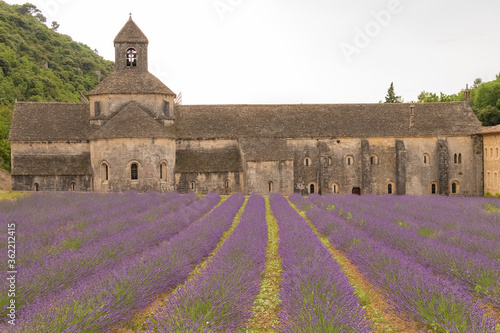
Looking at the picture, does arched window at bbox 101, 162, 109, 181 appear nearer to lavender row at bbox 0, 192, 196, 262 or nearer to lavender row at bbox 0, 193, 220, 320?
lavender row at bbox 0, 192, 196, 262

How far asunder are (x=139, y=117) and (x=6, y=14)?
70.1 m

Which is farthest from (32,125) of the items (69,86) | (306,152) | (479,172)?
(69,86)

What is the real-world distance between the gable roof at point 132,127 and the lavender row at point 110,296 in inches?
882

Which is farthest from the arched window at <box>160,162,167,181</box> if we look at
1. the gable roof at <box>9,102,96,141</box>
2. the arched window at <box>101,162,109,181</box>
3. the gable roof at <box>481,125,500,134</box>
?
the gable roof at <box>481,125,500,134</box>

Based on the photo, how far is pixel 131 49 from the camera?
36375 mm

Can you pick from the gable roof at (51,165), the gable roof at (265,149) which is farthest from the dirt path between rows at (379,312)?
the gable roof at (51,165)

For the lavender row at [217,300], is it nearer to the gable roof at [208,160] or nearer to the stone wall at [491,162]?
the gable roof at [208,160]

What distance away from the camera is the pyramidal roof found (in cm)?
3603

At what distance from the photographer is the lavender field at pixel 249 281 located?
526 cm

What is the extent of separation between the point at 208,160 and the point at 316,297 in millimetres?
28131

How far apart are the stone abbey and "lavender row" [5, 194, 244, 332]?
900 inches

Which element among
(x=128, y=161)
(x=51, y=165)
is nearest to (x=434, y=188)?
(x=128, y=161)

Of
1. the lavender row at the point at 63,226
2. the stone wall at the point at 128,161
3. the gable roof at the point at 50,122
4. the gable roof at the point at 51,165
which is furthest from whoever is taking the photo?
the gable roof at the point at 50,122

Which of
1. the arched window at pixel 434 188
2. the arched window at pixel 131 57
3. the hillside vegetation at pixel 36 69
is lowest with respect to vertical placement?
the arched window at pixel 434 188
